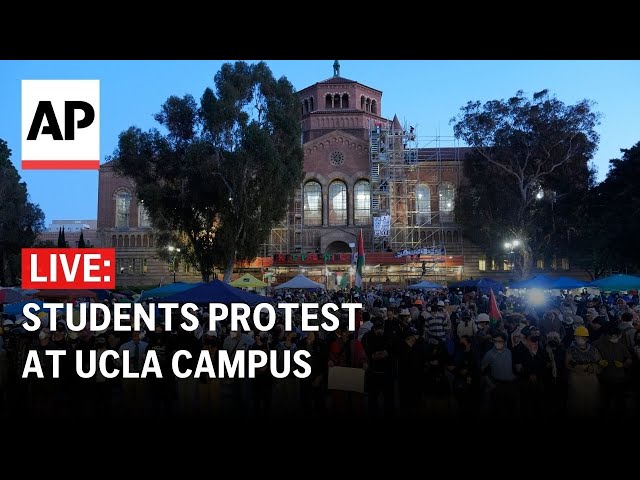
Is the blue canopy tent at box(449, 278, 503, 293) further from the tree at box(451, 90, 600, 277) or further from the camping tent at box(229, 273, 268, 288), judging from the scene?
the tree at box(451, 90, 600, 277)

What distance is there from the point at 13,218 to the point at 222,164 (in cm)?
2176

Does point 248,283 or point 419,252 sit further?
point 419,252

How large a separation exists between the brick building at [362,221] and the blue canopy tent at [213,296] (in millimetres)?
34507

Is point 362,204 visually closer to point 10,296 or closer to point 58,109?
point 10,296

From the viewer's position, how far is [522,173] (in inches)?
1698

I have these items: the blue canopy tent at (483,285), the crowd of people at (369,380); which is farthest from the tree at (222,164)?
the crowd of people at (369,380)

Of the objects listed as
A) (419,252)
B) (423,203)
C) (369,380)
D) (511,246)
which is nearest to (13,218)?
(419,252)

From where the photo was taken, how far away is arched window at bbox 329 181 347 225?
180 feet

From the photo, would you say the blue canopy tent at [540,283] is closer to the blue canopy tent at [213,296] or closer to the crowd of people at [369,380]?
the blue canopy tent at [213,296]

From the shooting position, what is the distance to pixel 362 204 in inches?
2158

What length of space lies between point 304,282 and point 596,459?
1973 cm

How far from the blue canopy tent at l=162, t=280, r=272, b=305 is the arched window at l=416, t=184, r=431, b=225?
A: 42.0 metres
